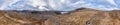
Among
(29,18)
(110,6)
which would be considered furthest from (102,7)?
(29,18)

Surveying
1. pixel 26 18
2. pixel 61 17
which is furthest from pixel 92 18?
pixel 26 18

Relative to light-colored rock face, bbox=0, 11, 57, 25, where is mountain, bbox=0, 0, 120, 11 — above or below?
above

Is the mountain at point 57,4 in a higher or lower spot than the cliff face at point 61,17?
higher

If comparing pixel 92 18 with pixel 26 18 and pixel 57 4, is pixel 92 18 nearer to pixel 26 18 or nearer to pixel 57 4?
pixel 57 4

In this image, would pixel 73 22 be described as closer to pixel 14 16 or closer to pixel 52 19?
pixel 52 19

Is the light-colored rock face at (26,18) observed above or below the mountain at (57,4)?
below
